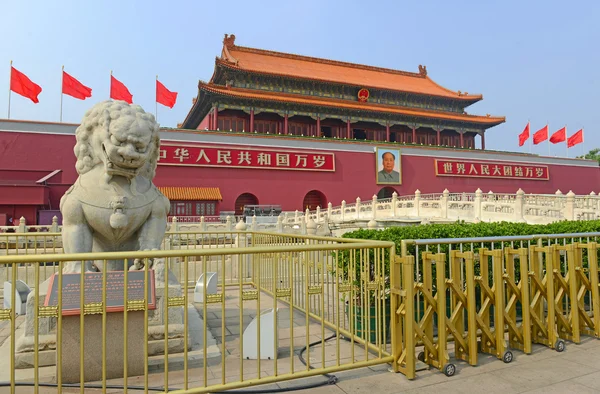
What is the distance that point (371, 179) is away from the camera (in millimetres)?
22422

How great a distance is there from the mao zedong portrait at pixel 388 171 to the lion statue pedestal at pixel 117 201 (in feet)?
65.5

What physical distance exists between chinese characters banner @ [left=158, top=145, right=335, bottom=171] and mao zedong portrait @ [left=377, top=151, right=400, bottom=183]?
3.14 m

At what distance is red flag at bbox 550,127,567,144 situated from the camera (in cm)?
2503

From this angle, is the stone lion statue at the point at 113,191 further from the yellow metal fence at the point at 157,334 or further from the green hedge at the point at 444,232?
the green hedge at the point at 444,232

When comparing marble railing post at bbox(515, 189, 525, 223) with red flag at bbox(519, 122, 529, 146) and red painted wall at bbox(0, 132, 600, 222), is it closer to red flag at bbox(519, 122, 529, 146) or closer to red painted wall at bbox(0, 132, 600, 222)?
red painted wall at bbox(0, 132, 600, 222)

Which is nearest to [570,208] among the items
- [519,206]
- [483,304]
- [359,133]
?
[519,206]

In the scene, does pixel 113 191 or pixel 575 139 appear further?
pixel 575 139

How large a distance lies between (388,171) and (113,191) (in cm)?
2059

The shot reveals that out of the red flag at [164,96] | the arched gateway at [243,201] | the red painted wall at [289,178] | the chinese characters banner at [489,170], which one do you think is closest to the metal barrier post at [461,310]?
the red painted wall at [289,178]

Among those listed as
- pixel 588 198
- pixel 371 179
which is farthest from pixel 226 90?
pixel 588 198

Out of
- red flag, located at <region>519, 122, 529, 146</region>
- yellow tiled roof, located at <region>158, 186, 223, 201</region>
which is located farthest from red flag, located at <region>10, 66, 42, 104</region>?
red flag, located at <region>519, 122, 529, 146</region>

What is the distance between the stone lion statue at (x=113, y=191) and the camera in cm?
320

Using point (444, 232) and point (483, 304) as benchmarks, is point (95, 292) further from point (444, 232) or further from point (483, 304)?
point (444, 232)

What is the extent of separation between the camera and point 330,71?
2717 cm
